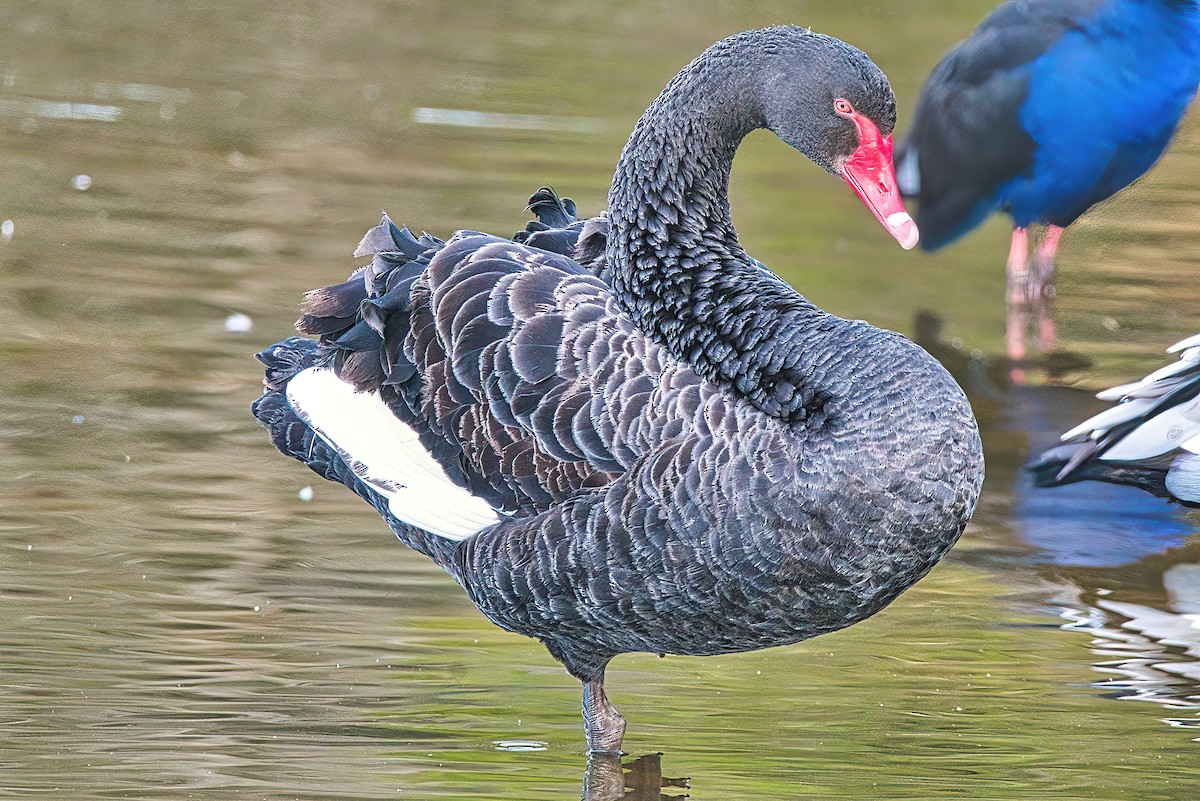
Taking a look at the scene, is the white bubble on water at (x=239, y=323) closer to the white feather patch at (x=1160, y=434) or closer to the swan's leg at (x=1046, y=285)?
the white feather patch at (x=1160, y=434)

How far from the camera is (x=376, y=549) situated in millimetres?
4715

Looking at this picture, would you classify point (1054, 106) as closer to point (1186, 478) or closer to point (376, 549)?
point (1186, 478)

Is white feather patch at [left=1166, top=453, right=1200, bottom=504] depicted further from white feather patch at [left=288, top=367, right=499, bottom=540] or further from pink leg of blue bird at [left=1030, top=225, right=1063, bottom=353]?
white feather patch at [left=288, top=367, right=499, bottom=540]

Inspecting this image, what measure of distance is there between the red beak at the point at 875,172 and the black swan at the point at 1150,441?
1846 millimetres

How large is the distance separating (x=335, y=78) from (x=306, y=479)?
5.05 meters

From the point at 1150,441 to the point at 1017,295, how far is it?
91.9 inches

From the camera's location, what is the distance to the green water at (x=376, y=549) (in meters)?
3.65

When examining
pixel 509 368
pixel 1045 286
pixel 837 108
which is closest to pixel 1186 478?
pixel 837 108

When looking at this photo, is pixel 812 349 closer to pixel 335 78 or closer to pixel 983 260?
pixel 983 260

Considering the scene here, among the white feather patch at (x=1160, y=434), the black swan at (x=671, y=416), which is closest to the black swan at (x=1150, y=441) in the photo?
the white feather patch at (x=1160, y=434)

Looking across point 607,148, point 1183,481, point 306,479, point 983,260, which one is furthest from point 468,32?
point 1183,481

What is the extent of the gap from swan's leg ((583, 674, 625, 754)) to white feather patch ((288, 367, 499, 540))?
1.50 feet

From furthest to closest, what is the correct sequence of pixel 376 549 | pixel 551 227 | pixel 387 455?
pixel 376 549, pixel 551 227, pixel 387 455

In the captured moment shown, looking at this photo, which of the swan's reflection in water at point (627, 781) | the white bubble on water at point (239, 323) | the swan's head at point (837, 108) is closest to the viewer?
the swan's head at point (837, 108)
